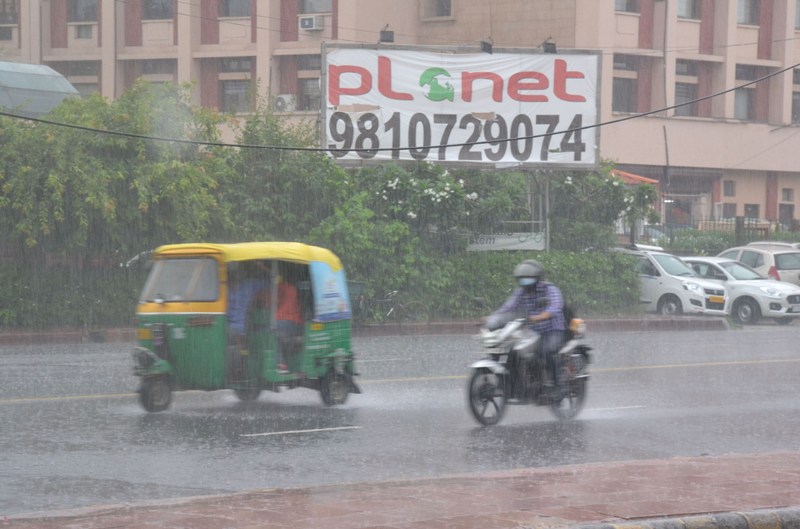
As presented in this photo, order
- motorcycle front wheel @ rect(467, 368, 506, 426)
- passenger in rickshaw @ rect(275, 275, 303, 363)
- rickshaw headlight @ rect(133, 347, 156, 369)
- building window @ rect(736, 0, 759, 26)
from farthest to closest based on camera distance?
1. building window @ rect(736, 0, 759, 26)
2. passenger in rickshaw @ rect(275, 275, 303, 363)
3. rickshaw headlight @ rect(133, 347, 156, 369)
4. motorcycle front wheel @ rect(467, 368, 506, 426)

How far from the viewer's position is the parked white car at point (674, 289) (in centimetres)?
2922

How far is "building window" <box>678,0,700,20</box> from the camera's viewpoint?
50.3 m

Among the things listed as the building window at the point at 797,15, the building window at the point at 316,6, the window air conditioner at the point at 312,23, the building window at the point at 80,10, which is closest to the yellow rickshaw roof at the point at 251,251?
the window air conditioner at the point at 312,23

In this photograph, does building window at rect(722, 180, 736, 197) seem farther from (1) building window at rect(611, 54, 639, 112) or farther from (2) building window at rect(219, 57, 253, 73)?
(2) building window at rect(219, 57, 253, 73)

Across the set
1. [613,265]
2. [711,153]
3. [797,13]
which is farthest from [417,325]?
[797,13]

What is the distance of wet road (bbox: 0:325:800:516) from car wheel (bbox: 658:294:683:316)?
11.9m

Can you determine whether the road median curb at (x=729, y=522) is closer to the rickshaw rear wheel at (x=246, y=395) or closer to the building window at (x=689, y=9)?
the rickshaw rear wheel at (x=246, y=395)

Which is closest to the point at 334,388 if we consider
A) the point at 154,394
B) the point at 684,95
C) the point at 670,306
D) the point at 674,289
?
the point at 154,394

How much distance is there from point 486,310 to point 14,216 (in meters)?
10.6

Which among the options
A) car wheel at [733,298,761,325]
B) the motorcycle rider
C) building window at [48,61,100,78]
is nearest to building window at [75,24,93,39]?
building window at [48,61,100,78]

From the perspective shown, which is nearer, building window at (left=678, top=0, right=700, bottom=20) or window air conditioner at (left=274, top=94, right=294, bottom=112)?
window air conditioner at (left=274, top=94, right=294, bottom=112)

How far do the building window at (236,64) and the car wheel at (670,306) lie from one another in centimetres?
2512

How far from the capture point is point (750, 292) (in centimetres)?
2934

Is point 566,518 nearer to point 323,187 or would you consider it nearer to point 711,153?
point 323,187
